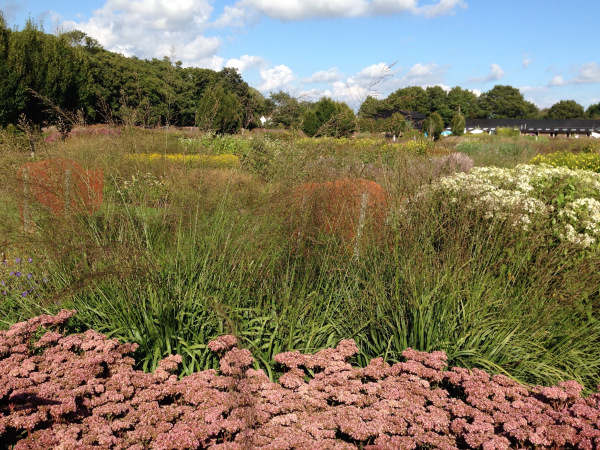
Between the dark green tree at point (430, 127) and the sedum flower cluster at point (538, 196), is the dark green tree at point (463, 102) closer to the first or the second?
the dark green tree at point (430, 127)

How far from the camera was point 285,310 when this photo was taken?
2.95m

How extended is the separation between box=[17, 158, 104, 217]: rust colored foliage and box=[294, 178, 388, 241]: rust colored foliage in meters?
1.69

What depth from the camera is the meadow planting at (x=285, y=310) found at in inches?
75.7

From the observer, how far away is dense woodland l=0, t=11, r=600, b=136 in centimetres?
464

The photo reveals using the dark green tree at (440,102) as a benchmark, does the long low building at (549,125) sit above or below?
below

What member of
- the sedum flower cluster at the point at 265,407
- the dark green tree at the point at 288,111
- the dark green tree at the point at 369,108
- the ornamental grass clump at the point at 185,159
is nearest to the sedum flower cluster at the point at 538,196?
the dark green tree at the point at 369,108

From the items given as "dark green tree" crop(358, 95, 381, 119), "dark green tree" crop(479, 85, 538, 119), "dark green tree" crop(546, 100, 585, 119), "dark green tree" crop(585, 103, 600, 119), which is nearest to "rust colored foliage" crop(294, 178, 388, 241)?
"dark green tree" crop(358, 95, 381, 119)

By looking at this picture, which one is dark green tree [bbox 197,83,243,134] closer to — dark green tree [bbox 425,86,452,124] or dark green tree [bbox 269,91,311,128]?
dark green tree [bbox 269,91,311,128]

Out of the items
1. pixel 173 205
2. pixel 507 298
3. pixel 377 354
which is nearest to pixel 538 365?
pixel 507 298

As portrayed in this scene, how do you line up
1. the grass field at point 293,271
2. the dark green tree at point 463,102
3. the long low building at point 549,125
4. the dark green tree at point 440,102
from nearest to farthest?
the grass field at point 293,271 → the dark green tree at point 440,102 → the dark green tree at point 463,102 → the long low building at point 549,125

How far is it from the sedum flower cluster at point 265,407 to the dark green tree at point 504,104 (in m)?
141

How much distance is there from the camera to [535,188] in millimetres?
5141

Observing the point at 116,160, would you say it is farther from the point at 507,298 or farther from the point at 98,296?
the point at 507,298

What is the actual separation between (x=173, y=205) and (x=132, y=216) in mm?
320
